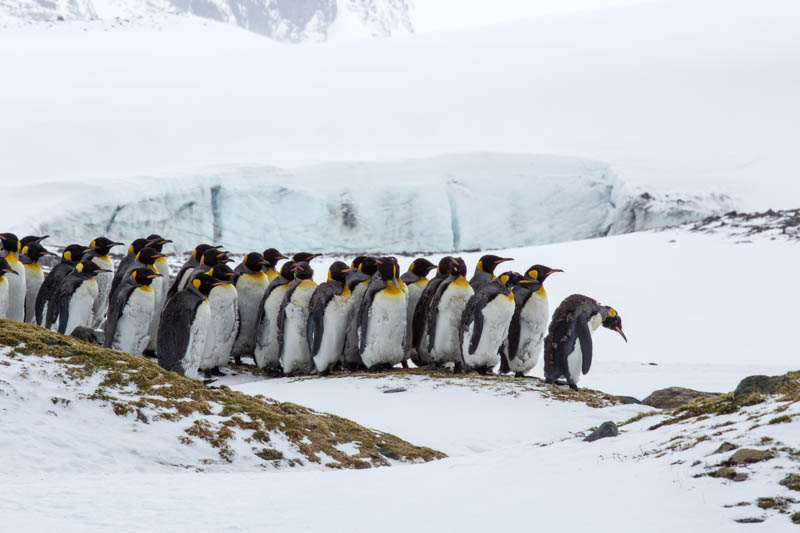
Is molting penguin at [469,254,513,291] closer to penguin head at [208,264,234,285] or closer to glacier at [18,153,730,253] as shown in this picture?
penguin head at [208,264,234,285]

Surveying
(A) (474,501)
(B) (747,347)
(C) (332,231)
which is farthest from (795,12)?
(A) (474,501)

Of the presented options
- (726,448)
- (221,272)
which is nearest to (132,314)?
(221,272)

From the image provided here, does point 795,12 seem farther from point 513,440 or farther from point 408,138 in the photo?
point 513,440

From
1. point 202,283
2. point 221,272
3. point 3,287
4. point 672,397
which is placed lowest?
point 672,397

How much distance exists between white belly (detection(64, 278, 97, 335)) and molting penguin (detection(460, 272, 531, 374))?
4.65 m

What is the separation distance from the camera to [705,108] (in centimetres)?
4116

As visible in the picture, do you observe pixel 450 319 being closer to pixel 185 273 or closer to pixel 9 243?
pixel 185 273

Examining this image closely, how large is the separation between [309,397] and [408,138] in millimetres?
32879

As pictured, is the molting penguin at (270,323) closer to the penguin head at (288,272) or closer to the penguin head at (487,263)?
the penguin head at (288,272)

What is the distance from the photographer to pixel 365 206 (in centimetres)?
3259

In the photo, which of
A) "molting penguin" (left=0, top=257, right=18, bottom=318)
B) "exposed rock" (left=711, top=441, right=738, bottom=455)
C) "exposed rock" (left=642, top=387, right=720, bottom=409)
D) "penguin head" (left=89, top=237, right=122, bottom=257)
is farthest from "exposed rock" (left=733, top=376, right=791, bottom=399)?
"penguin head" (left=89, top=237, right=122, bottom=257)

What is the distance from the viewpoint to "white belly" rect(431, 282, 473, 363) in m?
10.3

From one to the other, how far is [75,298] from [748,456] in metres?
8.73

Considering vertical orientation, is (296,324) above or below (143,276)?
below
